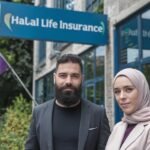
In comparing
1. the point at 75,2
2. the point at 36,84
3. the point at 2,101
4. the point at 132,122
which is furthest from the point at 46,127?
the point at 2,101

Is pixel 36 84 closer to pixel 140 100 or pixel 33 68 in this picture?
pixel 33 68

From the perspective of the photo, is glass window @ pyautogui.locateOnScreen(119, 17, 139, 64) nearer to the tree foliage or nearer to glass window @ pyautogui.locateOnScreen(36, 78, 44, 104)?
glass window @ pyautogui.locateOnScreen(36, 78, 44, 104)

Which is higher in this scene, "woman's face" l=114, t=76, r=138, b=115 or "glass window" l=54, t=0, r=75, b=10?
"glass window" l=54, t=0, r=75, b=10

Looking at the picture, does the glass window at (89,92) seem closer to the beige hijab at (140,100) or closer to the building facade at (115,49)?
the building facade at (115,49)

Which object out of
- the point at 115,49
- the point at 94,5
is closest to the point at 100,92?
the point at 115,49

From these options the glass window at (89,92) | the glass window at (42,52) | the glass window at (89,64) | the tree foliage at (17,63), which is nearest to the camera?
the glass window at (89,92)

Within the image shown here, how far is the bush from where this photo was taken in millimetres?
9219

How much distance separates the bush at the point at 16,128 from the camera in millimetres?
9219

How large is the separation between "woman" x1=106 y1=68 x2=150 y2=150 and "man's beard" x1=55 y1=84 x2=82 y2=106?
0.31m

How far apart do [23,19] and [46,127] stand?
17.1 feet

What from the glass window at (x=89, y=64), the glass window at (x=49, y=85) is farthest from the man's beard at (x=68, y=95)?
the glass window at (x=49, y=85)

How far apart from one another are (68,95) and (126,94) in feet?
1.46

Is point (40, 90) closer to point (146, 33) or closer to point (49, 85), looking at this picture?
point (49, 85)

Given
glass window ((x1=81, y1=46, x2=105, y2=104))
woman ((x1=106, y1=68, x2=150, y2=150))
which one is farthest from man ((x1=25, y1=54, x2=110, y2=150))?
glass window ((x1=81, y1=46, x2=105, y2=104))
